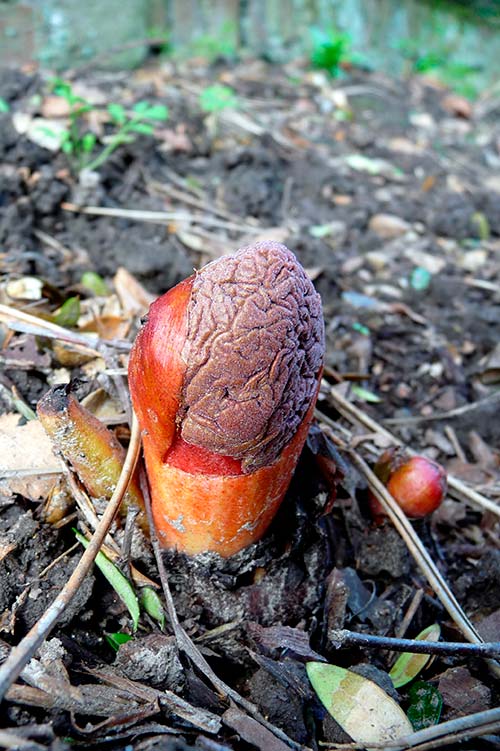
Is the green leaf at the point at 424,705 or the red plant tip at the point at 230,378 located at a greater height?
the red plant tip at the point at 230,378

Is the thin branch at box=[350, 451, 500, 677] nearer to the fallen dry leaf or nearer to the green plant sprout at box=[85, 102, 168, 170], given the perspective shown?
the fallen dry leaf

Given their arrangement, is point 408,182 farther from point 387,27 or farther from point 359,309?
point 387,27

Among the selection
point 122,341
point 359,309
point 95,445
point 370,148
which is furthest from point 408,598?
point 370,148

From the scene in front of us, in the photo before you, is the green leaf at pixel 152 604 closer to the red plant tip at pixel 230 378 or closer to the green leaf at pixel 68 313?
the red plant tip at pixel 230 378

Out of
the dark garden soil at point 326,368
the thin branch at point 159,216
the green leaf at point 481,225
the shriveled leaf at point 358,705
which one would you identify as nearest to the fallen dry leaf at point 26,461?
the dark garden soil at point 326,368

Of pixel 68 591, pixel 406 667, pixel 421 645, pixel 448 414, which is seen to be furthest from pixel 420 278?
pixel 68 591

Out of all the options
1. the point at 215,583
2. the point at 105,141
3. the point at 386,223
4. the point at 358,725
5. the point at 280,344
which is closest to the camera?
the point at 280,344

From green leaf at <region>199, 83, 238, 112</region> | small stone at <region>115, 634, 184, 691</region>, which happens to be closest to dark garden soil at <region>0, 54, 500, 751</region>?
small stone at <region>115, 634, 184, 691</region>
